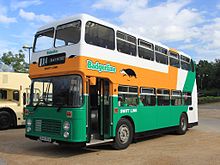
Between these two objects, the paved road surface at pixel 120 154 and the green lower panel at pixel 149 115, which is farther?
the green lower panel at pixel 149 115

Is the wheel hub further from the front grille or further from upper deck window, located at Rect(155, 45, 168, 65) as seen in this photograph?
upper deck window, located at Rect(155, 45, 168, 65)

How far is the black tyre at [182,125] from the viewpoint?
14.5 metres

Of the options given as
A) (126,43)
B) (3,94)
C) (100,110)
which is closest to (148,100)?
(126,43)

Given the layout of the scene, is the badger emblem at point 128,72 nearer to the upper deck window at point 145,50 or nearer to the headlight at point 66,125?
the upper deck window at point 145,50

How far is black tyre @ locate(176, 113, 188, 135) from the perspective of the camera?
1448cm

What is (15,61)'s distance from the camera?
4056 cm

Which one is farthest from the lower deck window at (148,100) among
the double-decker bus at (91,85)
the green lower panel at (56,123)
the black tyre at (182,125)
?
the green lower panel at (56,123)

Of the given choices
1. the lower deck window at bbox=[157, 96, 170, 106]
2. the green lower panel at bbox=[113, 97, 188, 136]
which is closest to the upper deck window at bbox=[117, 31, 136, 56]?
the green lower panel at bbox=[113, 97, 188, 136]

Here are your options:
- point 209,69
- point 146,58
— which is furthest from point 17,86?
point 209,69

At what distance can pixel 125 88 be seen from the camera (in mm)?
10836

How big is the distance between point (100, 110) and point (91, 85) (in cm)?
89

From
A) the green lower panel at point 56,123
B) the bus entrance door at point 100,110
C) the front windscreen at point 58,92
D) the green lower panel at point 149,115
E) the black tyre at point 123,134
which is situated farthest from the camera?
the green lower panel at point 149,115

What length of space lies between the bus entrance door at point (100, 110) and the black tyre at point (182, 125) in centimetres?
558

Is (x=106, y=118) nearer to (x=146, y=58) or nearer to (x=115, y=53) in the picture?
(x=115, y=53)
